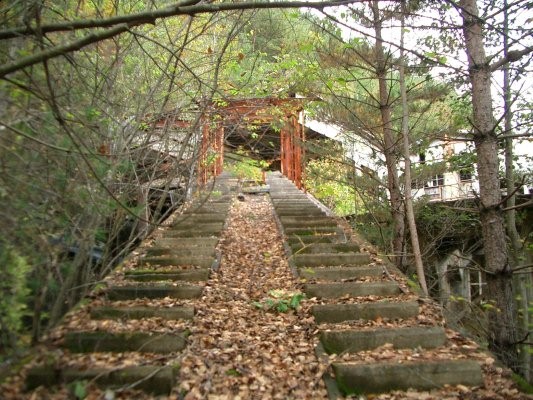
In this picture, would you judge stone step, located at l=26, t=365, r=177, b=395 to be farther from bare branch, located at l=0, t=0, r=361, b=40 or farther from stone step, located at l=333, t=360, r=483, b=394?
bare branch, located at l=0, t=0, r=361, b=40

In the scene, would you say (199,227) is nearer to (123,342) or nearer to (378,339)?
(123,342)

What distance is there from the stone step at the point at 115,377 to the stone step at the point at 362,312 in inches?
72.5

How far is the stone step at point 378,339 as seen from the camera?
3.99 meters

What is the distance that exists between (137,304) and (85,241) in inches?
38.4

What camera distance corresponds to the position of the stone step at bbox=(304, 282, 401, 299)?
5082 millimetres

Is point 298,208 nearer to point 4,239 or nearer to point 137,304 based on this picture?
point 137,304

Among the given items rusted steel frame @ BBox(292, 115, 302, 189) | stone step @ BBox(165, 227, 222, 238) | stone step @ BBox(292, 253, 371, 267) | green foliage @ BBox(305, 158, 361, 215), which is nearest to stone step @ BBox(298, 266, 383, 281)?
stone step @ BBox(292, 253, 371, 267)

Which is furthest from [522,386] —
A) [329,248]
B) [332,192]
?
[332,192]

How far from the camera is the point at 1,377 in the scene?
3.45 meters

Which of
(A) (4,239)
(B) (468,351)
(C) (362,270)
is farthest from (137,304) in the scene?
(B) (468,351)

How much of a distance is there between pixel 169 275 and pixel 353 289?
2547 mm

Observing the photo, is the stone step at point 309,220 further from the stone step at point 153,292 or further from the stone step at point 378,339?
the stone step at point 378,339

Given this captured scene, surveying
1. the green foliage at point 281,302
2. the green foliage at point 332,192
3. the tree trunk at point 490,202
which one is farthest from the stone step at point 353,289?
the green foliage at point 332,192

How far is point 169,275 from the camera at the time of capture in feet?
18.2
